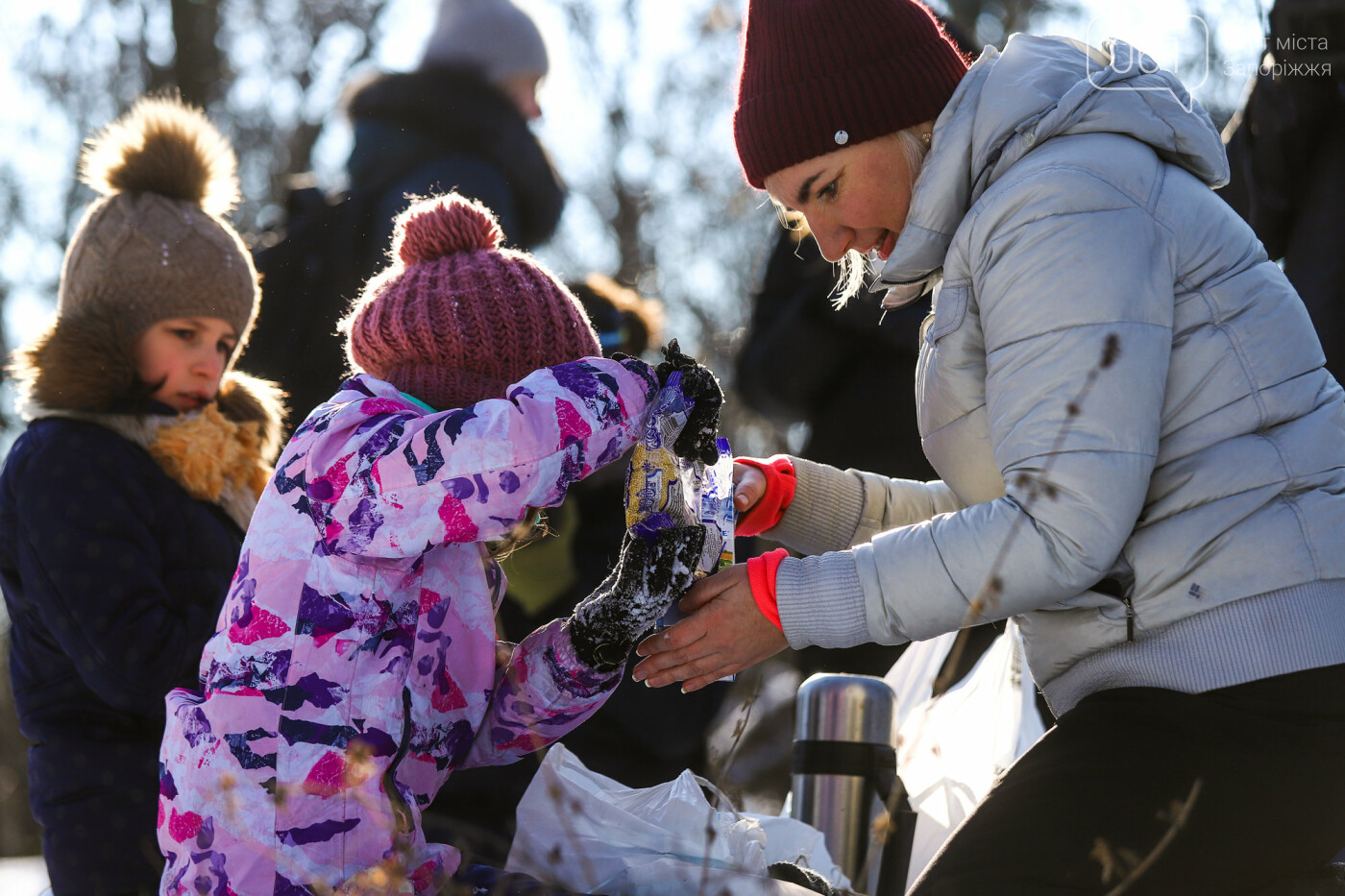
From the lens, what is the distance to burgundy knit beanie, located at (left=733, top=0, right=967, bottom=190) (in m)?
1.95

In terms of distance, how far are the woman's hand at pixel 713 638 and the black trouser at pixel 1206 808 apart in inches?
16.1

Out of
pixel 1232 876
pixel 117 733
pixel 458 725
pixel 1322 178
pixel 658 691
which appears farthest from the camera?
pixel 658 691

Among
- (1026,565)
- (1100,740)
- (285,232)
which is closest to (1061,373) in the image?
(1026,565)

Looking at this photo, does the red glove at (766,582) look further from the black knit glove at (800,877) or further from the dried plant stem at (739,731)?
the black knit glove at (800,877)

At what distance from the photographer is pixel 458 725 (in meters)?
1.96

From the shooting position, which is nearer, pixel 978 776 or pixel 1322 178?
pixel 978 776

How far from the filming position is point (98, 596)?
97.5 inches

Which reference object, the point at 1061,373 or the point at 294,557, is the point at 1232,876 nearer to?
the point at 1061,373

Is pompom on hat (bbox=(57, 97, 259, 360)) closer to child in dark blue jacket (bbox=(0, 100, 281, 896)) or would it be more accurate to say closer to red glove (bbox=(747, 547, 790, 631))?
child in dark blue jacket (bbox=(0, 100, 281, 896))

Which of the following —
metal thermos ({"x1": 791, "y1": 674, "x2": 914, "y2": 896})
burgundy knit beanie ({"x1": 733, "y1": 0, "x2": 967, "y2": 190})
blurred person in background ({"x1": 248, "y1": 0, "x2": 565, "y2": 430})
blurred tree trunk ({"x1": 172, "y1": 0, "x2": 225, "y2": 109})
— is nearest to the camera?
burgundy knit beanie ({"x1": 733, "y1": 0, "x2": 967, "y2": 190})

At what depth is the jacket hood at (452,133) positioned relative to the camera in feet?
11.3

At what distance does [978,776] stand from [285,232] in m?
2.39

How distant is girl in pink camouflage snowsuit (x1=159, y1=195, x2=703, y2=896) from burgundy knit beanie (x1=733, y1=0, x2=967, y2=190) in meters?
0.47

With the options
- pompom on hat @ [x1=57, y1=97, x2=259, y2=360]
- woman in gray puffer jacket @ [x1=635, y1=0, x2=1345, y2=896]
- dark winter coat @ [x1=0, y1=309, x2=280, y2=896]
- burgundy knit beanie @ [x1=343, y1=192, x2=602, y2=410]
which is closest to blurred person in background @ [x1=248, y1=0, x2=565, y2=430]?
pompom on hat @ [x1=57, y1=97, x2=259, y2=360]
